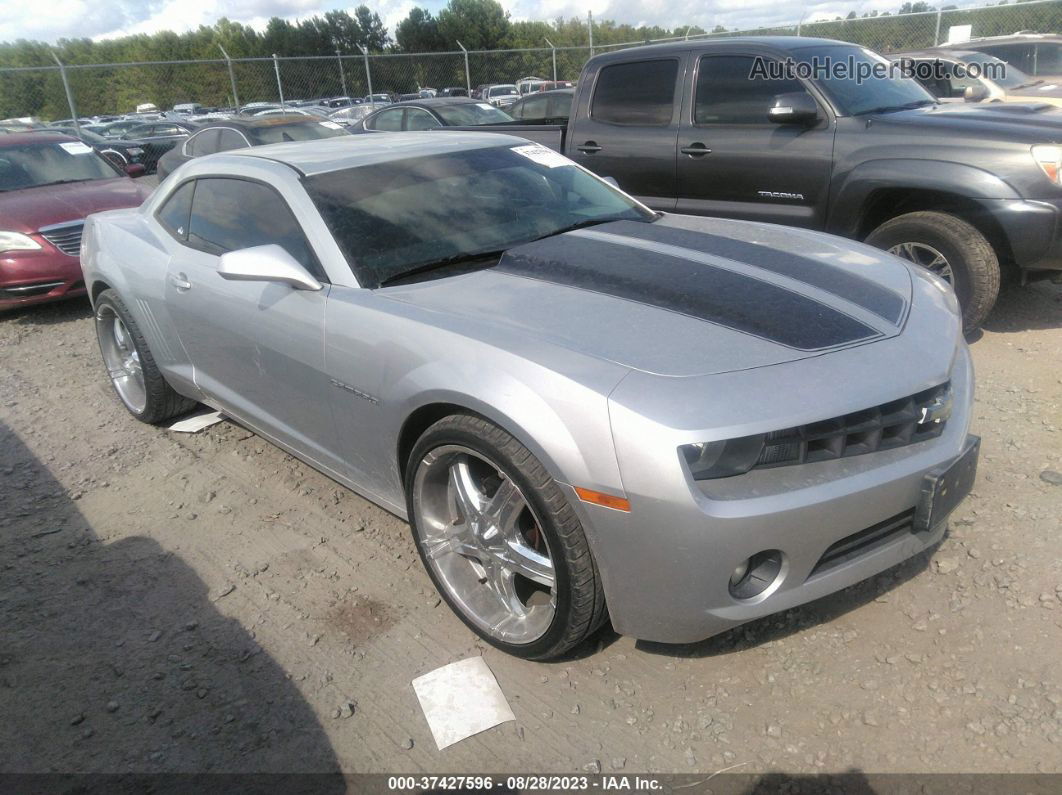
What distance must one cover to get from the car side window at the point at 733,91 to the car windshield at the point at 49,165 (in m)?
6.01

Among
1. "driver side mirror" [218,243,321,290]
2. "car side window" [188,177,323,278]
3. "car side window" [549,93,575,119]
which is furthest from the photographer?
"car side window" [549,93,575,119]

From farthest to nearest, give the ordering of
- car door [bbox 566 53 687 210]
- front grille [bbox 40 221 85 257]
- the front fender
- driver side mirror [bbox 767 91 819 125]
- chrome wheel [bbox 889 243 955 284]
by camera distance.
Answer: front grille [bbox 40 221 85 257]
car door [bbox 566 53 687 210]
driver side mirror [bbox 767 91 819 125]
chrome wheel [bbox 889 243 955 284]
the front fender

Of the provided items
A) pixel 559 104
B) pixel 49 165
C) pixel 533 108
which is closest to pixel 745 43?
pixel 49 165

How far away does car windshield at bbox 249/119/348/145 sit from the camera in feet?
31.6

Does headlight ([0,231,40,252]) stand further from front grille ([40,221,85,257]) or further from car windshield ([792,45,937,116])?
car windshield ([792,45,937,116])

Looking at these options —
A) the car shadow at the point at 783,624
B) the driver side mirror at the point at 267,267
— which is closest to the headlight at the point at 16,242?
the driver side mirror at the point at 267,267

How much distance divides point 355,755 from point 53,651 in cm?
128

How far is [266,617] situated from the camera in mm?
2930

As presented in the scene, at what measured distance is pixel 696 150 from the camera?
18.6 feet

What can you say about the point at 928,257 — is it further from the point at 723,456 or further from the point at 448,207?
the point at 723,456

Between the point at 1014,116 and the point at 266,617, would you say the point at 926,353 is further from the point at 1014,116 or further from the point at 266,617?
the point at 1014,116

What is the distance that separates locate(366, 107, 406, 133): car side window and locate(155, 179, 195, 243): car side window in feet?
25.3

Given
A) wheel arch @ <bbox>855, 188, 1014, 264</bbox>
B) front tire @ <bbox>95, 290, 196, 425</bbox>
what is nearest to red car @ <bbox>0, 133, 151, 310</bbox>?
front tire @ <bbox>95, 290, 196, 425</bbox>

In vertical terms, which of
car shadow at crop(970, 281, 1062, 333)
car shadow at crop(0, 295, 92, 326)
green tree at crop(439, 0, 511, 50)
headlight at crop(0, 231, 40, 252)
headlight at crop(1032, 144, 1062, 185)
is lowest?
car shadow at crop(0, 295, 92, 326)
